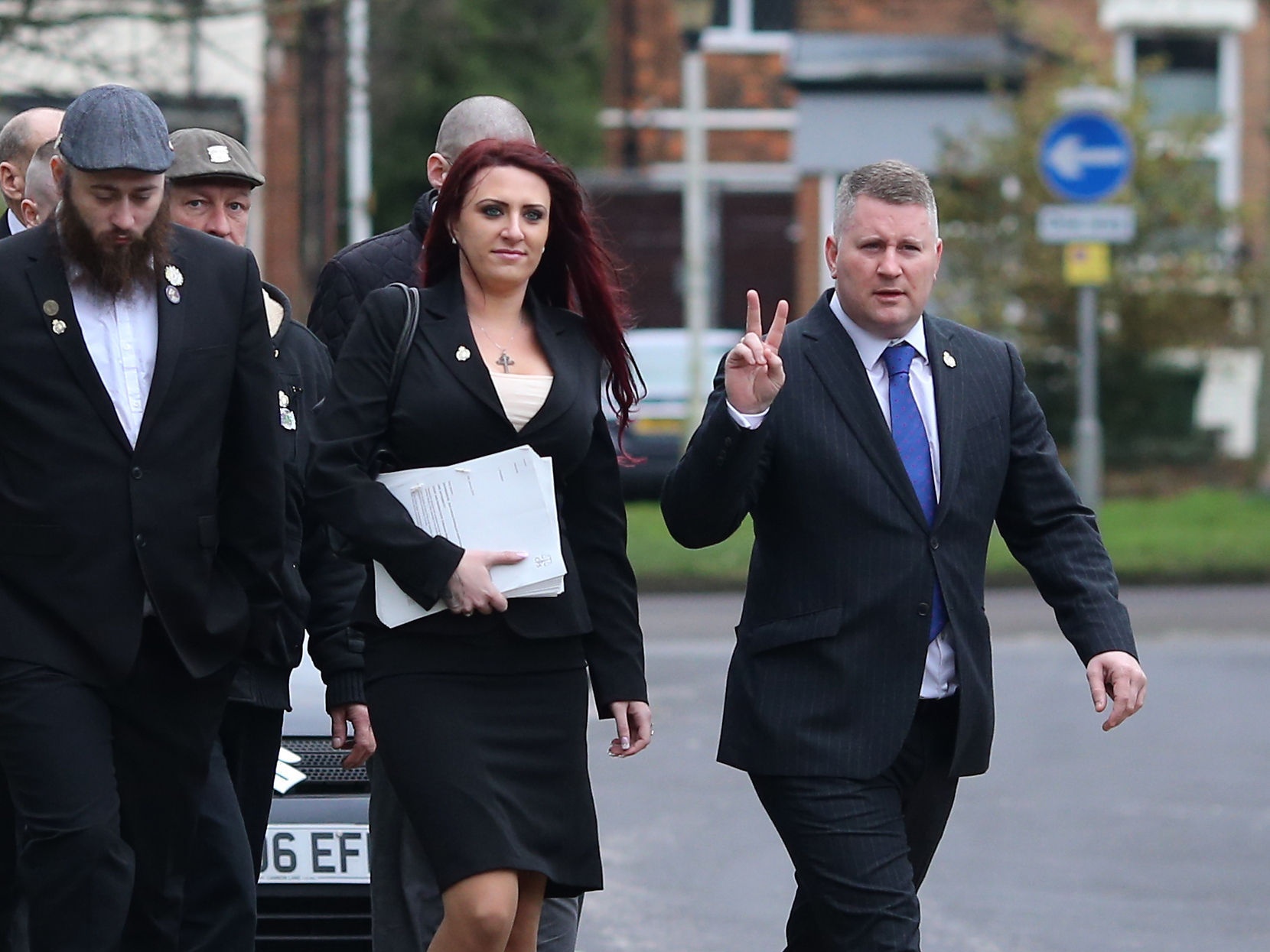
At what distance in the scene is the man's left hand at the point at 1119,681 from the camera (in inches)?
177

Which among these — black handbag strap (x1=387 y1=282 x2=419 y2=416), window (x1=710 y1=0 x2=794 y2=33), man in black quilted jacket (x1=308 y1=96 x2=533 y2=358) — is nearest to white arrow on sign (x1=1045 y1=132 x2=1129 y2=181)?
man in black quilted jacket (x1=308 y1=96 x2=533 y2=358)

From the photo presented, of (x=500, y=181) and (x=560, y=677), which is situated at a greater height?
(x=500, y=181)

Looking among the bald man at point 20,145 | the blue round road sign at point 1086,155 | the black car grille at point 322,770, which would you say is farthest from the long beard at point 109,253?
the blue round road sign at point 1086,155

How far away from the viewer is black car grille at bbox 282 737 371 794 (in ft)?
17.6

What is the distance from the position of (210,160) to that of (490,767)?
1.68 m

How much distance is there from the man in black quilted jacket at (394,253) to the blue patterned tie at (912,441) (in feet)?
3.42

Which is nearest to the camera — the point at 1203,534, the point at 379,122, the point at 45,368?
the point at 45,368

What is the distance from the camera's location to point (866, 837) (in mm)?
4328

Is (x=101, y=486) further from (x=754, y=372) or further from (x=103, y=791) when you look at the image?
(x=754, y=372)

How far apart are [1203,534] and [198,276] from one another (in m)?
13.9

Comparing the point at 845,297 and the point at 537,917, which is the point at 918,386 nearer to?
the point at 845,297

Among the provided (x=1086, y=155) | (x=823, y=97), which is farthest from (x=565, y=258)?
(x=823, y=97)

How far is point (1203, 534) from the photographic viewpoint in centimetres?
1728

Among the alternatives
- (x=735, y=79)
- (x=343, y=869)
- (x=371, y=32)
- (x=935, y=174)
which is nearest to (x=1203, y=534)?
(x=935, y=174)
